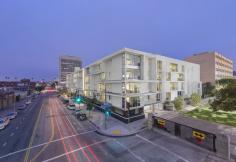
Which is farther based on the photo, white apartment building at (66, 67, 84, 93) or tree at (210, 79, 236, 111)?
white apartment building at (66, 67, 84, 93)

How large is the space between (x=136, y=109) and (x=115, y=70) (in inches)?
375

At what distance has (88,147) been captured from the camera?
16375 mm

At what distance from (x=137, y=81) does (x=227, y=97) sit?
47.2 ft

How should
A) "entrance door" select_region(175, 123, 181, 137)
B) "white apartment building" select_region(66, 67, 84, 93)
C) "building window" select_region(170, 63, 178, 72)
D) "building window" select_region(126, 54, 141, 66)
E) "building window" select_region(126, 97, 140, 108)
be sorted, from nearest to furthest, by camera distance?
"entrance door" select_region(175, 123, 181, 137) < "building window" select_region(126, 97, 140, 108) < "building window" select_region(126, 54, 141, 66) < "building window" select_region(170, 63, 178, 72) < "white apartment building" select_region(66, 67, 84, 93)

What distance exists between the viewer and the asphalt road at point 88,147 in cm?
1398

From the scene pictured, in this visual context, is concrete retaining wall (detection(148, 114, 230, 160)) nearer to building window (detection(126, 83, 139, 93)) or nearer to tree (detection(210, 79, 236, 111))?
tree (detection(210, 79, 236, 111))

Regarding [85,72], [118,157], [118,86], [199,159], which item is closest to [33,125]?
[118,86]

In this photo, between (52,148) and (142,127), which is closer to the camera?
(52,148)

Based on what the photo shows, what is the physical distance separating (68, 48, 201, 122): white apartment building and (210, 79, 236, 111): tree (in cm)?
1277

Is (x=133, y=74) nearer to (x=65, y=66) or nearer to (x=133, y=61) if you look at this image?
(x=133, y=61)

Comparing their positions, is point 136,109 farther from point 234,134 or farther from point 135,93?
point 234,134

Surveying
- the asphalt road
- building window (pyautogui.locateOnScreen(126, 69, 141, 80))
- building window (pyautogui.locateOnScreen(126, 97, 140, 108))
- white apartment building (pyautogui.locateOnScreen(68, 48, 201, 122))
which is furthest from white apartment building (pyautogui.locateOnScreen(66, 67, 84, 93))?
the asphalt road

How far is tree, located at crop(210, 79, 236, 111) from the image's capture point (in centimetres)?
1698

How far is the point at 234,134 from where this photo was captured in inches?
715
